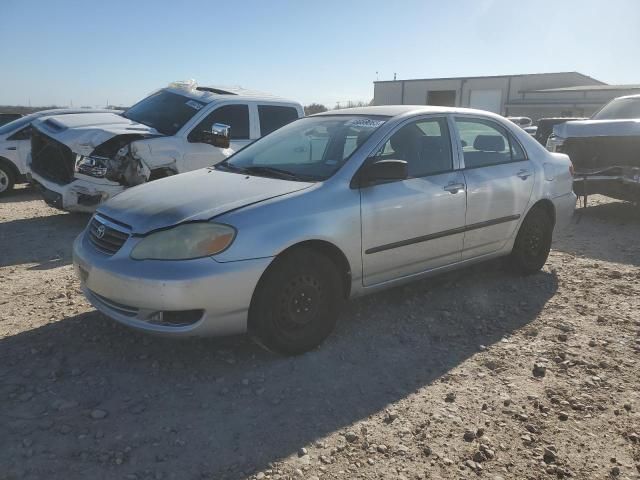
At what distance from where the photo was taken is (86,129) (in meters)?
6.83

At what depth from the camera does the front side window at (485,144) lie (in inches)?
176

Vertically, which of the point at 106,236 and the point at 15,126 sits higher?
the point at 15,126

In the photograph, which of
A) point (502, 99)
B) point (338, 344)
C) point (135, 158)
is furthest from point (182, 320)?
point (502, 99)

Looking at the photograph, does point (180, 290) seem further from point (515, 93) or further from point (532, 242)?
point (515, 93)

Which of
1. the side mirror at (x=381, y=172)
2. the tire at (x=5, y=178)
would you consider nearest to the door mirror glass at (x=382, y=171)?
the side mirror at (x=381, y=172)

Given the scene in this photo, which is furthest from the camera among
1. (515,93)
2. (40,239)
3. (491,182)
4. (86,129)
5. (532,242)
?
(515,93)

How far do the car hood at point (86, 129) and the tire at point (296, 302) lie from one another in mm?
4328

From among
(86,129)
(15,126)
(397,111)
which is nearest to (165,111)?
(86,129)

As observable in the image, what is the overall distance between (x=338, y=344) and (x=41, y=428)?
1.85 meters

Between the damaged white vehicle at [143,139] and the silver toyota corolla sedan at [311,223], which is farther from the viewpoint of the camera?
the damaged white vehicle at [143,139]

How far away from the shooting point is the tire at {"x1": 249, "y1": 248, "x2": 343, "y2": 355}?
3.22 metres

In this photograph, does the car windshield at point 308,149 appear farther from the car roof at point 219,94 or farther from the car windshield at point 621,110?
the car windshield at point 621,110

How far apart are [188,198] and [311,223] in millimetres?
831

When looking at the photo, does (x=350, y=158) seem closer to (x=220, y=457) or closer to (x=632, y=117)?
(x=220, y=457)
